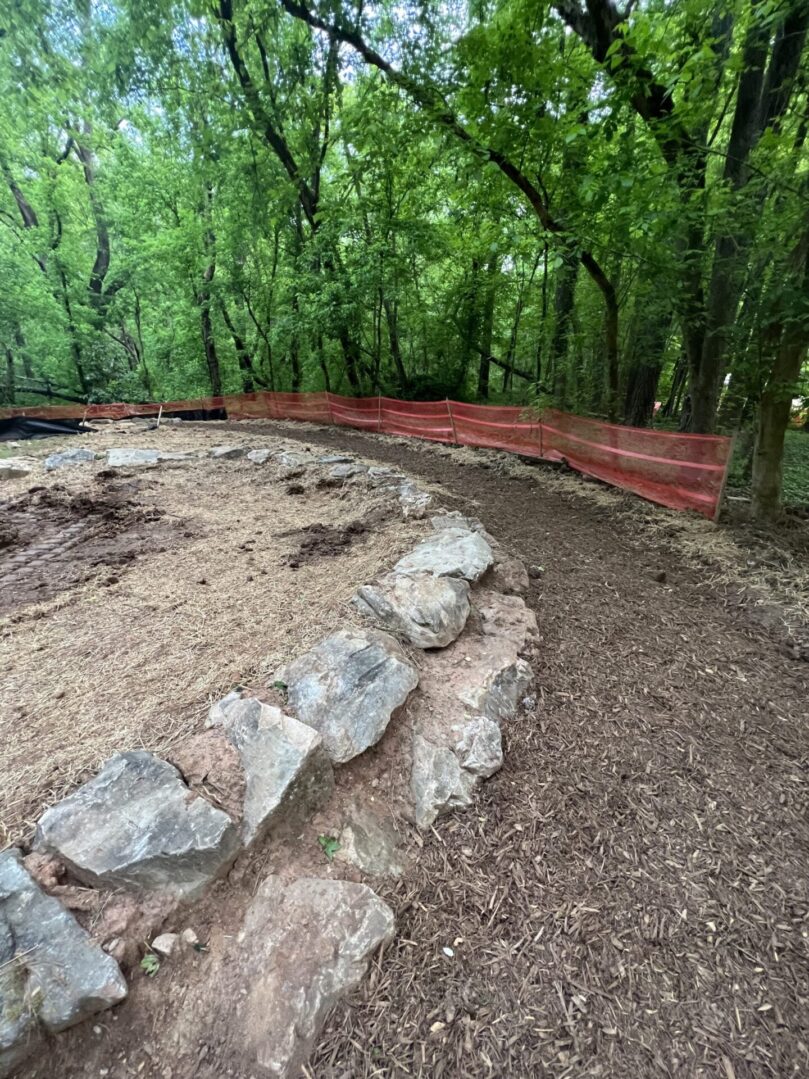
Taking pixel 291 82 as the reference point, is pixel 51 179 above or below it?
above

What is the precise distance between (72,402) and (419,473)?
1781cm

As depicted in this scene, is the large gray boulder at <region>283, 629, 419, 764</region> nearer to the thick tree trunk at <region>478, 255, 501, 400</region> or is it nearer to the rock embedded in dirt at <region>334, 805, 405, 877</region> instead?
the rock embedded in dirt at <region>334, 805, 405, 877</region>

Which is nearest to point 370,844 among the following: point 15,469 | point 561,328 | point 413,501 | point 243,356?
point 413,501

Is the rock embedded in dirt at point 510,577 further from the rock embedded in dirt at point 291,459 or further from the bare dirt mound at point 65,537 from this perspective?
the rock embedded in dirt at point 291,459

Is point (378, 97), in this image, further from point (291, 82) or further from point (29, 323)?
point (29, 323)

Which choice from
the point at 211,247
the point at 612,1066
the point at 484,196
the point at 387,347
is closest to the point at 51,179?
the point at 211,247

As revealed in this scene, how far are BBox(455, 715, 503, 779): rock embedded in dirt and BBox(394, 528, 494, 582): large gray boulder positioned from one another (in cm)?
102

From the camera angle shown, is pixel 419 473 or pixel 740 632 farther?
pixel 419 473

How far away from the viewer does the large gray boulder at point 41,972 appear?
1.13 metres

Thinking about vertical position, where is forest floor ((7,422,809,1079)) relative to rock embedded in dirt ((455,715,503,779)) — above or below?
below

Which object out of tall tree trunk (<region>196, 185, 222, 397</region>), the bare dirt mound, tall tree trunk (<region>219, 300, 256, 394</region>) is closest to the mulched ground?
the bare dirt mound

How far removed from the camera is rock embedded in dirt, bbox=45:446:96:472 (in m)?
6.84

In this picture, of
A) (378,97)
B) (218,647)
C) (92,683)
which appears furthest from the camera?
(378,97)

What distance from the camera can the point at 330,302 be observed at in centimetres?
1021
